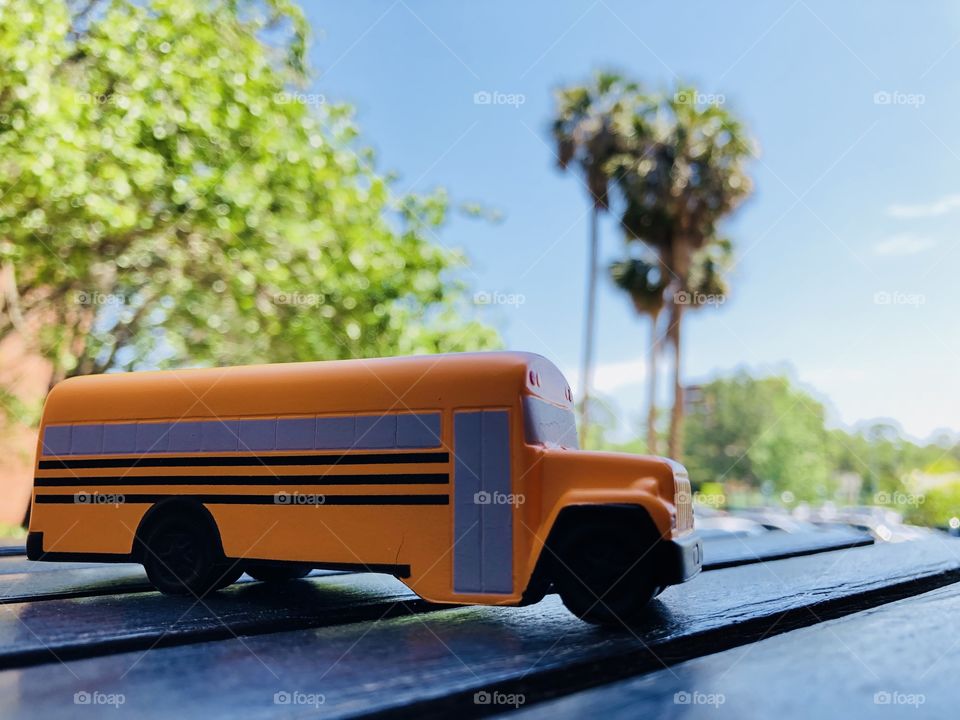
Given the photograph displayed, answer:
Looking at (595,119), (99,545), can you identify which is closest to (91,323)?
(99,545)

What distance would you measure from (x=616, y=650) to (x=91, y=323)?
1289 centimetres

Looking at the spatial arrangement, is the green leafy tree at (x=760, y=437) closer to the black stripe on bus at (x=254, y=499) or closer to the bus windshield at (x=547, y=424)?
the bus windshield at (x=547, y=424)

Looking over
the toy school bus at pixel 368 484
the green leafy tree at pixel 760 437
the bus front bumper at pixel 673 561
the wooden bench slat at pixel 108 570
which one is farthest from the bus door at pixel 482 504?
the green leafy tree at pixel 760 437

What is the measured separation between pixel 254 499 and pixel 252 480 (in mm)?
129

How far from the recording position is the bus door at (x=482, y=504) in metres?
4.38

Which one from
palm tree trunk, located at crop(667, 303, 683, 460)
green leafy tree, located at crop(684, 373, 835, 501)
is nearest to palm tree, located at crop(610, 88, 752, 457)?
palm tree trunk, located at crop(667, 303, 683, 460)

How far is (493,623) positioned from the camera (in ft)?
13.9

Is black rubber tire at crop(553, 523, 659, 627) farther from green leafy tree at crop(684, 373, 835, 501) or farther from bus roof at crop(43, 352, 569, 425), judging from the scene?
green leafy tree at crop(684, 373, 835, 501)

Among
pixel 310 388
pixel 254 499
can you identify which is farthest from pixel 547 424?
pixel 254 499

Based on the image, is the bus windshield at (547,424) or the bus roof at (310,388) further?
the bus roof at (310,388)

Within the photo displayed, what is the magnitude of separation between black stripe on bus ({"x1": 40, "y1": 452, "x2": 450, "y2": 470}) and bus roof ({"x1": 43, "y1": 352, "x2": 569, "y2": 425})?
0.96ft

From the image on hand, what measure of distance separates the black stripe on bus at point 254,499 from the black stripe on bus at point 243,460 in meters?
0.21

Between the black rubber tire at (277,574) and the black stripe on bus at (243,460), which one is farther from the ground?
the black stripe on bus at (243,460)

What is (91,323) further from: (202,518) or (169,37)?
(202,518)
